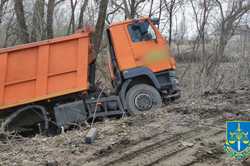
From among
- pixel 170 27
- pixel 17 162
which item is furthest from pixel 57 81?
pixel 170 27

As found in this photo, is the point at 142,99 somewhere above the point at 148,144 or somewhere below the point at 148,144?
above

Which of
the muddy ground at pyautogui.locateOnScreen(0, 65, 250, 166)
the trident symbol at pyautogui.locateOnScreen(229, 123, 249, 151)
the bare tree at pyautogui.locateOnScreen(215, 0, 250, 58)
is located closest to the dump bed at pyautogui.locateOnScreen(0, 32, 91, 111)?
the muddy ground at pyautogui.locateOnScreen(0, 65, 250, 166)

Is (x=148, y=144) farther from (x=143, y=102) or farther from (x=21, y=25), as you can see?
(x=21, y=25)

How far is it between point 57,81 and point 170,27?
32.7ft

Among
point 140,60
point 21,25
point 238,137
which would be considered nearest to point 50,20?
point 21,25

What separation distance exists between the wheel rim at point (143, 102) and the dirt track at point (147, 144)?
47 centimetres

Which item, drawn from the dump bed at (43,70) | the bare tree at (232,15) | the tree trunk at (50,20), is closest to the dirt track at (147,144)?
the dump bed at (43,70)

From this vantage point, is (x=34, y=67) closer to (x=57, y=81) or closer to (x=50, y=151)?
(x=57, y=81)

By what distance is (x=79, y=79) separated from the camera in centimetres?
823

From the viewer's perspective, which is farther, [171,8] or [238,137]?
[171,8]

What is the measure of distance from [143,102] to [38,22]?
267 inches

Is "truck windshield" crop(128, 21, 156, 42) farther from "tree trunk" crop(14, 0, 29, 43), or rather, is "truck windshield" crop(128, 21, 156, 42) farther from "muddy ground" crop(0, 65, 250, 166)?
"tree trunk" crop(14, 0, 29, 43)

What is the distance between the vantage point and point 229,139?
348 cm

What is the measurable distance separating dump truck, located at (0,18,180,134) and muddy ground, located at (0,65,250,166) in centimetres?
87
